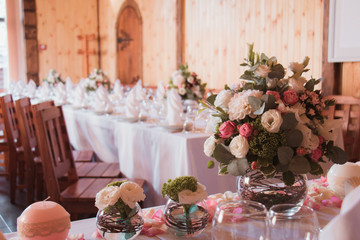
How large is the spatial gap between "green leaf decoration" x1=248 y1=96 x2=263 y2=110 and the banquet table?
1.35 m

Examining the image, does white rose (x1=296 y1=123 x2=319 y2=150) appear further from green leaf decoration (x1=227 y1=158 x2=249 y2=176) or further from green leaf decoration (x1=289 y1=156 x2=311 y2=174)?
green leaf decoration (x1=227 y1=158 x2=249 y2=176)

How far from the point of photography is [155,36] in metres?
7.43

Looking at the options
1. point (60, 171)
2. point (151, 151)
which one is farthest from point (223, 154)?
point (151, 151)

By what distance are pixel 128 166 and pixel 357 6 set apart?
8.36ft

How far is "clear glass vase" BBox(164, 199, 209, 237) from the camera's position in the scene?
1.07 metres

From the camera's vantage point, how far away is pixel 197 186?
→ 110 centimetres

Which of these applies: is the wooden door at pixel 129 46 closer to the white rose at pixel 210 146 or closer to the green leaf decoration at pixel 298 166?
the white rose at pixel 210 146

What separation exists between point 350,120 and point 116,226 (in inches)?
137

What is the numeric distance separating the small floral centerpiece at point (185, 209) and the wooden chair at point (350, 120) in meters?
2.87

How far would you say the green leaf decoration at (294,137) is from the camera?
1078 mm

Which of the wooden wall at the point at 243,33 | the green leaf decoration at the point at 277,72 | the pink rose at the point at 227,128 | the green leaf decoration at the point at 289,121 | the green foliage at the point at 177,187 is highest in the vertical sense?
the wooden wall at the point at 243,33

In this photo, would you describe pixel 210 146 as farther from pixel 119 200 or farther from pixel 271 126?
pixel 119 200

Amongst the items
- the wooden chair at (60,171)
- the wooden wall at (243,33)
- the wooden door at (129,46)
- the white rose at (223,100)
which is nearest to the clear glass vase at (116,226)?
the white rose at (223,100)

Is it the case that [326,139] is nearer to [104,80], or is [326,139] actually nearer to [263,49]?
[263,49]
